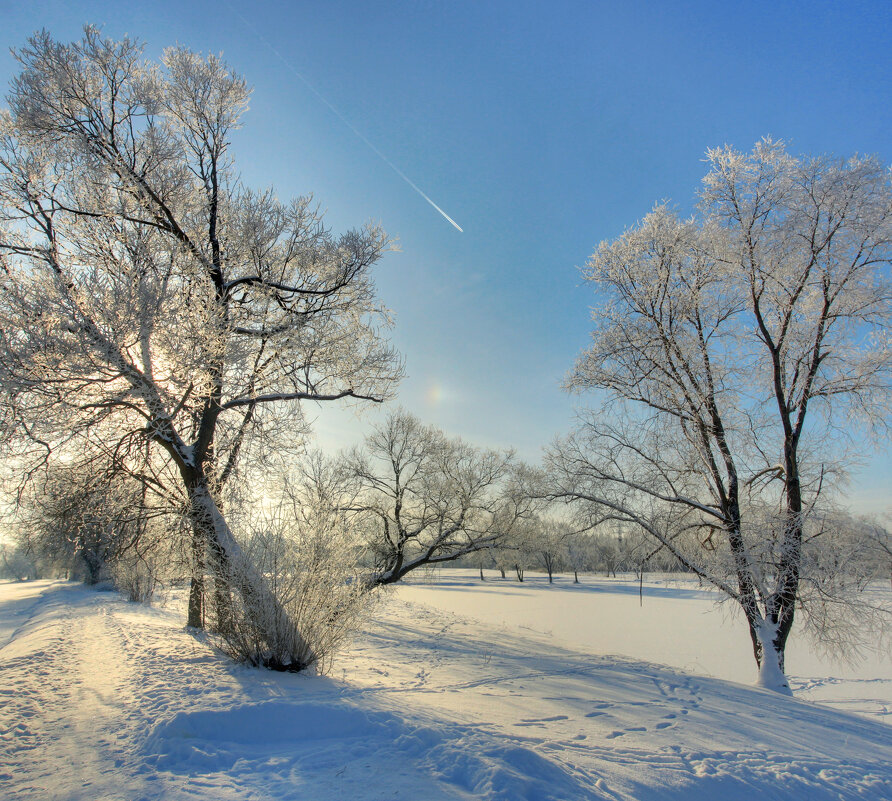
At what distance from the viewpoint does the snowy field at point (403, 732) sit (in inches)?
124

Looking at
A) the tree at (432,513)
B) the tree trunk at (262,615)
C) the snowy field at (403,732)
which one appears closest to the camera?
the snowy field at (403,732)

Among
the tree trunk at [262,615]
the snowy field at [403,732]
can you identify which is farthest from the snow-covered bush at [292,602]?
the snowy field at [403,732]

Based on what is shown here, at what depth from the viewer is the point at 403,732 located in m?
3.89

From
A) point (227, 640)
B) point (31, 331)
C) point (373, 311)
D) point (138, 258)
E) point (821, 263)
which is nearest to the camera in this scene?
point (31, 331)

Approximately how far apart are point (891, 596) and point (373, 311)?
12.0 m

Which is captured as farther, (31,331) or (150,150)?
(150,150)

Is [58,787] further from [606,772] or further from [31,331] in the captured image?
[31,331]

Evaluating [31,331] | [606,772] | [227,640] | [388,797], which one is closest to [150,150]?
[31,331]

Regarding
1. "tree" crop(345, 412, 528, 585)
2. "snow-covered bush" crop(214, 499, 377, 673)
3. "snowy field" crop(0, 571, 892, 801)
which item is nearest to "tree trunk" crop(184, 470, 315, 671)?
"snow-covered bush" crop(214, 499, 377, 673)

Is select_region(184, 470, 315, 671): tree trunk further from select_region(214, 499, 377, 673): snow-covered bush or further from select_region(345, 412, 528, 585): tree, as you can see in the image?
select_region(345, 412, 528, 585): tree

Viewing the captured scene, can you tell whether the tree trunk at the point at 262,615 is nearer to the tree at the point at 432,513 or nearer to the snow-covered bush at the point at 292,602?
the snow-covered bush at the point at 292,602

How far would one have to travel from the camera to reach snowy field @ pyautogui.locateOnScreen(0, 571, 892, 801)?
3141 millimetres

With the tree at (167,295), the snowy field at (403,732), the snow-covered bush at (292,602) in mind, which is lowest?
the snowy field at (403,732)

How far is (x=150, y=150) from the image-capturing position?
9023 mm
